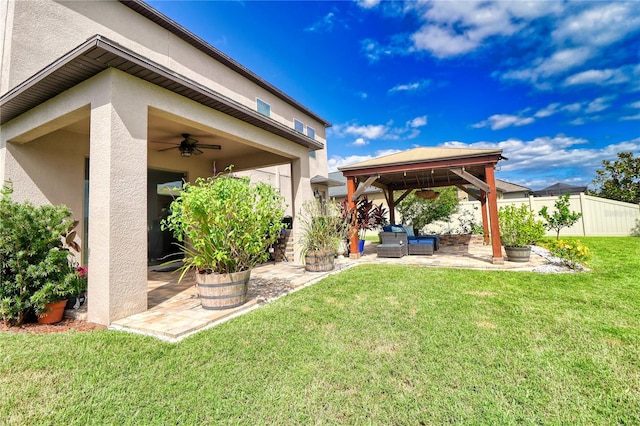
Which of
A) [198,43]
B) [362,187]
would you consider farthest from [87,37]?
[362,187]

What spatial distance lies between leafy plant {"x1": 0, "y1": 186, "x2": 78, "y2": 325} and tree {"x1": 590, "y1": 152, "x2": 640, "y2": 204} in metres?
24.7

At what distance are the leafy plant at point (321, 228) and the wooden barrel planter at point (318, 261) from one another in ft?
0.35

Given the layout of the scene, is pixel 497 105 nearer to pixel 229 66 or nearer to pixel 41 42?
pixel 229 66

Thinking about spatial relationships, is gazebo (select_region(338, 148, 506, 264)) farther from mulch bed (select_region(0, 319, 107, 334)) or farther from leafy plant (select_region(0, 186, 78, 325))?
leafy plant (select_region(0, 186, 78, 325))

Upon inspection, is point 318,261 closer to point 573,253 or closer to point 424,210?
point 573,253

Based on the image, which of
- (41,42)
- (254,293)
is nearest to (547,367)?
(254,293)

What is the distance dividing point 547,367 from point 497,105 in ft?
62.4

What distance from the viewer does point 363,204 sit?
1011 cm

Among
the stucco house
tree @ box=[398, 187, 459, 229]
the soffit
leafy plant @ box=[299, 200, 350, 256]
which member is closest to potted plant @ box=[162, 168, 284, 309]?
the stucco house

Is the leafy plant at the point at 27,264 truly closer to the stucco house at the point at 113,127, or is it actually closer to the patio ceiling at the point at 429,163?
the stucco house at the point at 113,127

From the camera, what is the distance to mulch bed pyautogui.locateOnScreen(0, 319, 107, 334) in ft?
11.2

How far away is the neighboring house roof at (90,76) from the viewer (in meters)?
3.40

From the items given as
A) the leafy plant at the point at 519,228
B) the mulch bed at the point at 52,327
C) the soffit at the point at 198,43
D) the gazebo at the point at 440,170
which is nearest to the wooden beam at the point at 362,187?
the gazebo at the point at 440,170

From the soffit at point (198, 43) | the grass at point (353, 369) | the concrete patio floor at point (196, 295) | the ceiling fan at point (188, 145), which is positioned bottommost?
the grass at point (353, 369)
